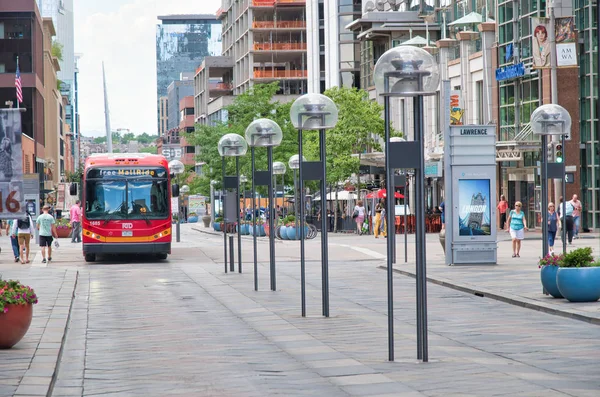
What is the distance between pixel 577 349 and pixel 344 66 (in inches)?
3099

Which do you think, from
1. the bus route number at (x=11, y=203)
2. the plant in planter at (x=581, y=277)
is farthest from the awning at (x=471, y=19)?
the bus route number at (x=11, y=203)

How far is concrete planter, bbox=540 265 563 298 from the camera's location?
1927 cm

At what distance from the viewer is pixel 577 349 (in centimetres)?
1318

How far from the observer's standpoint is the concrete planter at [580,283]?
1839 cm

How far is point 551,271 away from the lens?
1931cm

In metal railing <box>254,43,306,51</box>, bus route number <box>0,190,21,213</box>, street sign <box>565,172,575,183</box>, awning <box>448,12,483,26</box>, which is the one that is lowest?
bus route number <box>0,190,21,213</box>

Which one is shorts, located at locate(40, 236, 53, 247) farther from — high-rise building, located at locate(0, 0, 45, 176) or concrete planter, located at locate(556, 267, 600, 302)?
high-rise building, located at locate(0, 0, 45, 176)

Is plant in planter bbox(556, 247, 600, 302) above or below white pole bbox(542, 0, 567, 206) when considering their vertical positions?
below

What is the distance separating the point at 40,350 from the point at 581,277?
8984mm

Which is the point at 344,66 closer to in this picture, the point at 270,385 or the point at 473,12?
the point at 473,12

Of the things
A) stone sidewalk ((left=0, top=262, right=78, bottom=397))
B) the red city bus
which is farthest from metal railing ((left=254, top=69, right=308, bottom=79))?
stone sidewalk ((left=0, top=262, right=78, bottom=397))

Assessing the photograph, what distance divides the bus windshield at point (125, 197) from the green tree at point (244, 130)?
1598 inches

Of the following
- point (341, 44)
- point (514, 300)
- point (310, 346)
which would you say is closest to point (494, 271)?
point (514, 300)

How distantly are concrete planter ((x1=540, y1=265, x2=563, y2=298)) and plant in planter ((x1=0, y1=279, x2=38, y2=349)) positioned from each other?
30.1 feet
